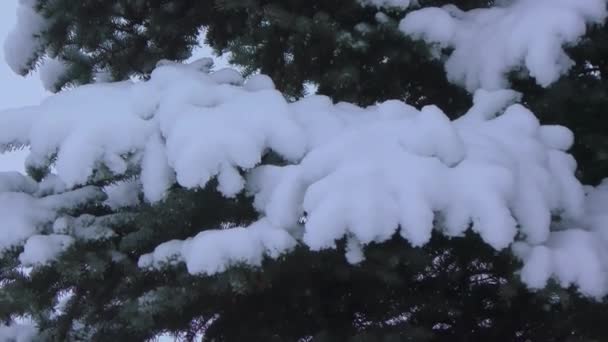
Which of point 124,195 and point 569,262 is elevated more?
point 569,262

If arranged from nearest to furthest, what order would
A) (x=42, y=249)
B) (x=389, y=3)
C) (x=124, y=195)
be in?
(x=42, y=249) → (x=124, y=195) → (x=389, y=3)

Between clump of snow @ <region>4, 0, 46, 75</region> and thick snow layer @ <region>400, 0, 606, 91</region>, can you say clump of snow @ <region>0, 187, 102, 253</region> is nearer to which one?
clump of snow @ <region>4, 0, 46, 75</region>

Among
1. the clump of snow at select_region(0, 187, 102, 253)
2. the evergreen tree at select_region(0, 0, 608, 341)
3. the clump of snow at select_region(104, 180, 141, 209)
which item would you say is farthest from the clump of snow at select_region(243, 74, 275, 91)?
the clump of snow at select_region(0, 187, 102, 253)

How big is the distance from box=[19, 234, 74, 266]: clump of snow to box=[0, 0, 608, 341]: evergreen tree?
0.03 meters

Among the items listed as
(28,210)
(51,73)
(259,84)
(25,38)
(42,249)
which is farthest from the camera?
(51,73)

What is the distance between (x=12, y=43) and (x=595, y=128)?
2.61 m

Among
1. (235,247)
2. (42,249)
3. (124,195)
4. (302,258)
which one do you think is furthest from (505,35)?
(42,249)

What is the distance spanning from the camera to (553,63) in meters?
2.38

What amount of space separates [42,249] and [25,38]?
1.48 metres

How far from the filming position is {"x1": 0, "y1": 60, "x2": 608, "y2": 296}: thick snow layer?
1837 millimetres

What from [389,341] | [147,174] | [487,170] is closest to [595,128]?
[487,170]

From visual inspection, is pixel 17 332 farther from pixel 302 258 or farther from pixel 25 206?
pixel 302 258

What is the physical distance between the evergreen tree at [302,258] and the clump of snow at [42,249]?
3cm

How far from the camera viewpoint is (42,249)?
2059 mm
